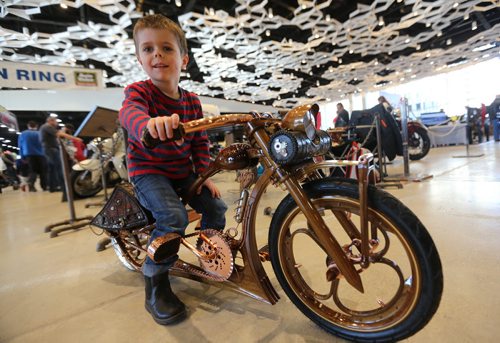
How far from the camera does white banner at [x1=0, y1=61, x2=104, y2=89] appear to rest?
3.80 metres

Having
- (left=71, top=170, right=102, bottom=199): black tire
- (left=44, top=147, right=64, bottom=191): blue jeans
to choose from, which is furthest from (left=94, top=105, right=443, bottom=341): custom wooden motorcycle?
(left=44, top=147, right=64, bottom=191): blue jeans

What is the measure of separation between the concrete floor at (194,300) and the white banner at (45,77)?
285 cm

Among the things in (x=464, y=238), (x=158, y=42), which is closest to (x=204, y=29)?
(x=158, y=42)

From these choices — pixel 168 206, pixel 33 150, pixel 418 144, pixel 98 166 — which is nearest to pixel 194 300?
pixel 168 206

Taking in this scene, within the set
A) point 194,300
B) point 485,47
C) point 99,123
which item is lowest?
point 194,300

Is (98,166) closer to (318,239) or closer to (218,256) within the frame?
(218,256)

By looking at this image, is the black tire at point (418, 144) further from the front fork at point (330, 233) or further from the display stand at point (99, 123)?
the front fork at point (330, 233)

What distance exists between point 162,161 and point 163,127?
488mm

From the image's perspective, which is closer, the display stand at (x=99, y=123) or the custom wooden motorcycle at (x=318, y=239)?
the custom wooden motorcycle at (x=318, y=239)

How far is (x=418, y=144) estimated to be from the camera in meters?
5.60

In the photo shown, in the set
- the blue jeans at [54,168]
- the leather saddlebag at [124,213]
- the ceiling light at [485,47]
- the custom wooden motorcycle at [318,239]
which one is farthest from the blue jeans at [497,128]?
the blue jeans at [54,168]

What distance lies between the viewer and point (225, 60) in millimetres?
9531

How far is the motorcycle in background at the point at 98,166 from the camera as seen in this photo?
3752mm

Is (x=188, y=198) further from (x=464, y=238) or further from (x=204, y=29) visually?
(x=204, y=29)
